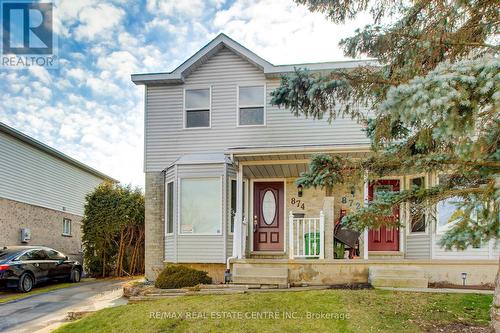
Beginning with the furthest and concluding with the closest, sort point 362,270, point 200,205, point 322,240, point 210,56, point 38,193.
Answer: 1. point 38,193
2. point 210,56
3. point 200,205
4. point 322,240
5. point 362,270

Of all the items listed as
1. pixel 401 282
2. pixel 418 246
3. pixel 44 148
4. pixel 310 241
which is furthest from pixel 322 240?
pixel 44 148

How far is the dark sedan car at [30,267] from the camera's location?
34.6 feet

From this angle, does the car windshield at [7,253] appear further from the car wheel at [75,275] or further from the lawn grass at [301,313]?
the lawn grass at [301,313]

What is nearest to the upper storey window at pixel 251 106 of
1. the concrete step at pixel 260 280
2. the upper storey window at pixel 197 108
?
the upper storey window at pixel 197 108

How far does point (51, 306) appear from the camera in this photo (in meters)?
8.97

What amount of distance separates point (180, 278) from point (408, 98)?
6977mm

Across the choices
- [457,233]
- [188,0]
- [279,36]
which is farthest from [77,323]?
[188,0]

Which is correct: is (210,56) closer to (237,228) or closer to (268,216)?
(268,216)

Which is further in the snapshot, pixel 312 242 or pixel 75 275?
pixel 75 275

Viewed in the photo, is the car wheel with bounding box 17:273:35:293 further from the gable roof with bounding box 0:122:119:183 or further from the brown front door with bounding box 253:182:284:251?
the brown front door with bounding box 253:182:284:251

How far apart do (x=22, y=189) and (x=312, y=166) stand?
13.9 m

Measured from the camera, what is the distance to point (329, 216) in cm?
916

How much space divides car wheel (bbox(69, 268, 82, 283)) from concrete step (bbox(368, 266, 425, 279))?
398 inches

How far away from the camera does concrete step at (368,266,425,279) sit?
782cm
